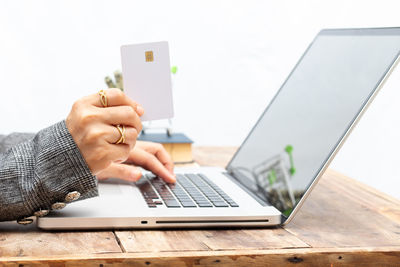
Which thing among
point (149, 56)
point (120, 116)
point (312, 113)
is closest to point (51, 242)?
point (120, 116)

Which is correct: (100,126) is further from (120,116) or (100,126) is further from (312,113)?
(312,113)

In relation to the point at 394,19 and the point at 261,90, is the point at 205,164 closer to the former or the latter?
the point at 261,90

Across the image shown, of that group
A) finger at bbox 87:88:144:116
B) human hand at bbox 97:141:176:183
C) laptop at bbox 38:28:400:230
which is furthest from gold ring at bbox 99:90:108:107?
human hand at bbox 97:141:176:183

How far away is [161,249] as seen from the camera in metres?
0.71

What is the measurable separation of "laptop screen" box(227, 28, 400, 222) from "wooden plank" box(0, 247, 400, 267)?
0.13m

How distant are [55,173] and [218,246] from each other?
10.1 inches

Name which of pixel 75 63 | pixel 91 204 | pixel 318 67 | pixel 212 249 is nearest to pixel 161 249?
pixel 212 249

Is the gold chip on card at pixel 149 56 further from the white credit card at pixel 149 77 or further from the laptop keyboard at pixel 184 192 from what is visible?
the laptop keyboard at pixel 184 192

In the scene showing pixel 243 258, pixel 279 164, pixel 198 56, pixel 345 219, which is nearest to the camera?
pixel 243 258

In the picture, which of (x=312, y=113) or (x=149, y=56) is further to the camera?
(x=312, y=113)

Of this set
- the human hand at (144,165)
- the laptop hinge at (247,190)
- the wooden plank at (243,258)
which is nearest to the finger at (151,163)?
the human hand at (144,165)

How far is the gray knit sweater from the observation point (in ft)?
2.50

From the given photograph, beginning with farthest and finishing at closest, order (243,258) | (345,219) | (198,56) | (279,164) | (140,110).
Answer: (198,56)
(279,164)
(345,219)
(140,110)
(243,258)

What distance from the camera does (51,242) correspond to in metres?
0.73
